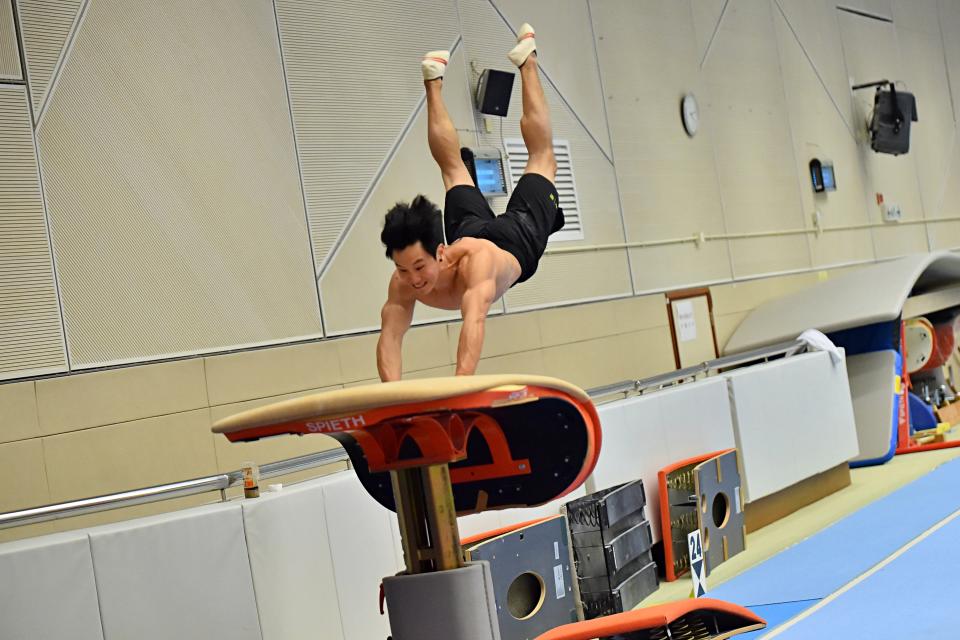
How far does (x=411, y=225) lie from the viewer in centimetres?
309

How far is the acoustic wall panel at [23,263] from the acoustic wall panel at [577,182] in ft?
10.1

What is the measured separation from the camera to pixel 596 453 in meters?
2.33

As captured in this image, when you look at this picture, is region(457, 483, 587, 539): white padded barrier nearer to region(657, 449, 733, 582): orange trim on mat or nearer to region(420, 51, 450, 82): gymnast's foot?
region(657, 449, 733, 582): orange trim on mat

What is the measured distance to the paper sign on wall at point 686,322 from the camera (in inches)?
336

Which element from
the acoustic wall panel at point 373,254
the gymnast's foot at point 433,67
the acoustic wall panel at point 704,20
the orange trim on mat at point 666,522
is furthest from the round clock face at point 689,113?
the gymnast's foot at point 433,67

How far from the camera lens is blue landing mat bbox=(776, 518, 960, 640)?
3.16 metres

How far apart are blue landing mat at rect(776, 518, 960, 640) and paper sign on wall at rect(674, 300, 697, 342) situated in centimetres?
447

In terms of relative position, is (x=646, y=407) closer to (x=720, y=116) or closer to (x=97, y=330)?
(x=97, y=330)

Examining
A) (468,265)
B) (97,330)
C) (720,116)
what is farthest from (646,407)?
(720,116)

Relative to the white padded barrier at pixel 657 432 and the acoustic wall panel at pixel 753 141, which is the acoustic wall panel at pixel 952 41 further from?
the white padded barrier at pixel 657 432

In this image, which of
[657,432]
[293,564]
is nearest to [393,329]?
[293,564]

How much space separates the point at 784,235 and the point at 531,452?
8.25 meters

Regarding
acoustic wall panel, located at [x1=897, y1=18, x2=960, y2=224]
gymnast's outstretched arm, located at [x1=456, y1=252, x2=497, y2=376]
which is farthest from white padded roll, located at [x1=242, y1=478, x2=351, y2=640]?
acoustic wall panel, located at [x1=897, y1=18, x2=960, y2=224]

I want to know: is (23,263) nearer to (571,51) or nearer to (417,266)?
(417,266)
